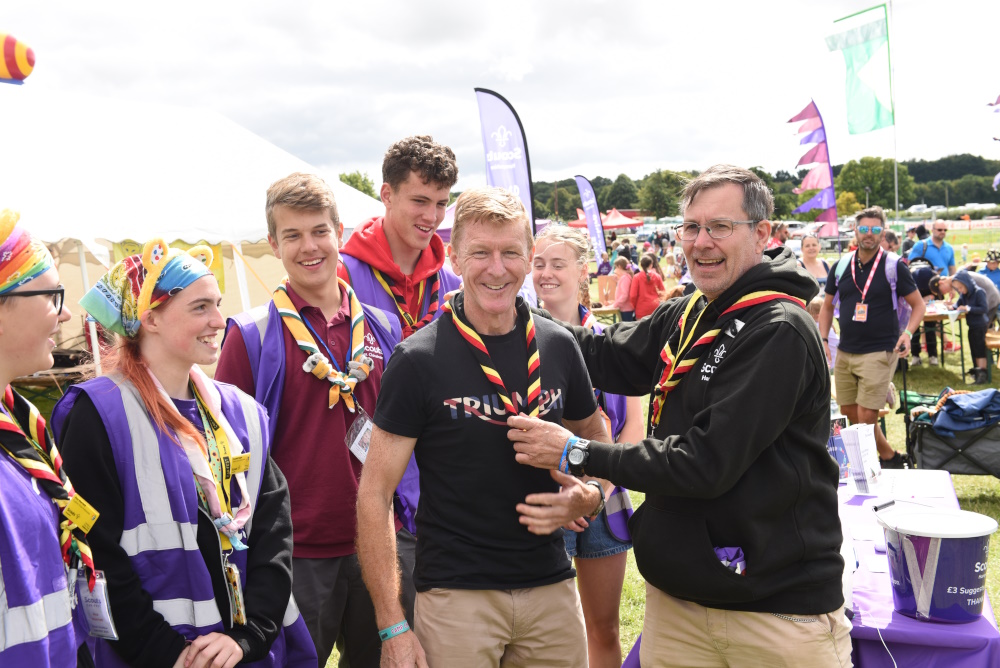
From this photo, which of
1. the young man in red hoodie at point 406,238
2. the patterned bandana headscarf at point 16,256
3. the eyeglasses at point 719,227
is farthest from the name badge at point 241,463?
the eyeglasses at point 719,227

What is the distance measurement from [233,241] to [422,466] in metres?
9.17

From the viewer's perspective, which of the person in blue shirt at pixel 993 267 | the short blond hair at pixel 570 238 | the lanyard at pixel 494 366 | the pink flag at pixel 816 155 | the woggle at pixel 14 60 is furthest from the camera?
the pink flag at pixel 816 155

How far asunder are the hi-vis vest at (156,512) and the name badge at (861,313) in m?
6.89

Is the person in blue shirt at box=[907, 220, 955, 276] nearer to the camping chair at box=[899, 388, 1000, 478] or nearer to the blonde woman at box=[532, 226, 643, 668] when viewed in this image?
the camping chair at box=[899, 388, 1000, 478]

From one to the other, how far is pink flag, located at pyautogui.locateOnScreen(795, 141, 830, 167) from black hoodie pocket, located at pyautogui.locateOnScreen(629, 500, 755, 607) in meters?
14.3

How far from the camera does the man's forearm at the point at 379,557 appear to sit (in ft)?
7.06

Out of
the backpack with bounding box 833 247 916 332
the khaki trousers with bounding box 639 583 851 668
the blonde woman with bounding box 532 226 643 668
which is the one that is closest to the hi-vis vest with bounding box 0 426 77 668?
the khaki trousers with bounding box 639 583 851 668

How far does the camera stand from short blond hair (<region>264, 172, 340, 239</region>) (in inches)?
108

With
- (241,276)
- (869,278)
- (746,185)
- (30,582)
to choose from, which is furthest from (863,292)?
(241,276)

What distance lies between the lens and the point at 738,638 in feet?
7.54

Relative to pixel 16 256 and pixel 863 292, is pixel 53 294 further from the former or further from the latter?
pixel 863 292

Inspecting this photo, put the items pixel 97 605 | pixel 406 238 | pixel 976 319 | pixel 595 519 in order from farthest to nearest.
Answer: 1. pixel 976 319
2. pixel 406 238
3. pixel 595 519
4. pixel 97 605

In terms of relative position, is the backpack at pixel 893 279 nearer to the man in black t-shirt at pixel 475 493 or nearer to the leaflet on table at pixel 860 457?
the leaflet on table at pixel 860 457

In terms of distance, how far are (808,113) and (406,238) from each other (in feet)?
47.6
